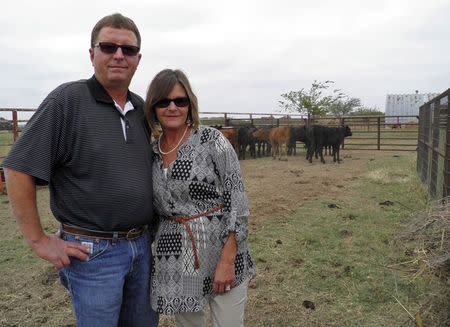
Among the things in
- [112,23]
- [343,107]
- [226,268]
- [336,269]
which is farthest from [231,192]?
[343,107]

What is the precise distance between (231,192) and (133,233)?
527mm

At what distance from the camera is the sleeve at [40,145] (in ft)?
6.08

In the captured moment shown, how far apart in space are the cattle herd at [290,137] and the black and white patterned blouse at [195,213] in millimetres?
13022

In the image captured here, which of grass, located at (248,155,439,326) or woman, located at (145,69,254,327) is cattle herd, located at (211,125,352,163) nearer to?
grass, located at (248,155,439,326)

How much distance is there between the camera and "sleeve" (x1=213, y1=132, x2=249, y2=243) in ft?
7.15

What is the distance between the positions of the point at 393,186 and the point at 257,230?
4.42m

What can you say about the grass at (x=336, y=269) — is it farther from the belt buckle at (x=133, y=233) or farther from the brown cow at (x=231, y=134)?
the brown cow at (x=231, y=134)

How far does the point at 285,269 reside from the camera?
14.7ft

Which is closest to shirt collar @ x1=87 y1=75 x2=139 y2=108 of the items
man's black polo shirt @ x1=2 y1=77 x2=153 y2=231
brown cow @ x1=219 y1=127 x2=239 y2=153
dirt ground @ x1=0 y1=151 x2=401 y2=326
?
man's black polo shirt @ x1=2 y1=77 x2=153 y2=231

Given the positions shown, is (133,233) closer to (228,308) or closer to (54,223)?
(228,308)

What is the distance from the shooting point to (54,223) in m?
6.66

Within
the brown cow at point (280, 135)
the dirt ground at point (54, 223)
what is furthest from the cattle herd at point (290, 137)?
the dirt ground at point (54, 223)

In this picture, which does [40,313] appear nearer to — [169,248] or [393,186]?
[169,248]

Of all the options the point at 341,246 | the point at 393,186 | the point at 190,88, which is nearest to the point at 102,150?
the point at 190,88
